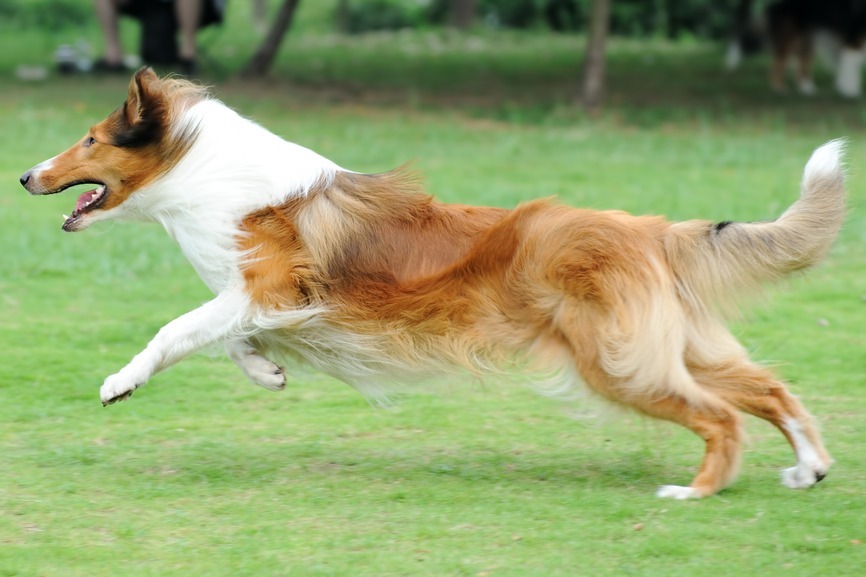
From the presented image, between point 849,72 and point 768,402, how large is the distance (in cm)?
1674

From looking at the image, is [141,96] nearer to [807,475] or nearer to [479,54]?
[807,475]

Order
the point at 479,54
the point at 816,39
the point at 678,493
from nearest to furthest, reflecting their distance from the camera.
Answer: the point at 678,493
the point at 816,39
the point at 479,54

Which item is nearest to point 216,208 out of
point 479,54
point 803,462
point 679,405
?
point 679,405

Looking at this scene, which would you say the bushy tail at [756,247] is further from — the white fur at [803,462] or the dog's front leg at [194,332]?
the dog's front leg at [194,332]

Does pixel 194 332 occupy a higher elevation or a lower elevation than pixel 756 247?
lower

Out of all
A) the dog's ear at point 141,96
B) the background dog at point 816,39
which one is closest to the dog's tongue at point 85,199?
the dog's ear at point 141,96

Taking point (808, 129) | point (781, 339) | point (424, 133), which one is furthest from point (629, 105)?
point (781, 339)

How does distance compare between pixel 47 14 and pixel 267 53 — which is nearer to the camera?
pixel 267 53

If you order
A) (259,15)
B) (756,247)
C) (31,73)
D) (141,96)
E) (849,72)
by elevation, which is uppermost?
(141,96)

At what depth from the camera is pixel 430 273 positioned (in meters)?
5.72

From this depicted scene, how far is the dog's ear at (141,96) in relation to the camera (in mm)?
5984

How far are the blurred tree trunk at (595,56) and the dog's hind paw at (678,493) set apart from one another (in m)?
14.0

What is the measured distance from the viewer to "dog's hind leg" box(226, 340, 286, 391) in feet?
19.9

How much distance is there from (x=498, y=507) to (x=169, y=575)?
61.6 inches
